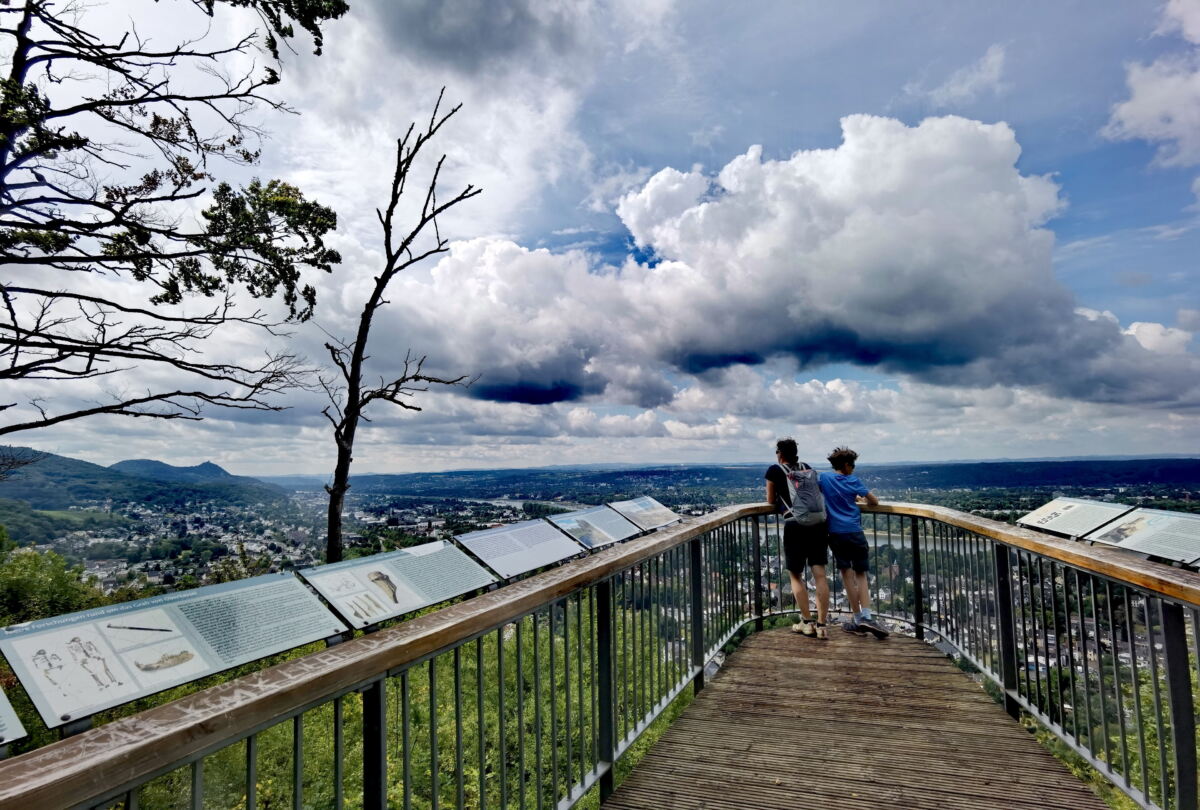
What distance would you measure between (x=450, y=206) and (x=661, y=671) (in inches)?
528

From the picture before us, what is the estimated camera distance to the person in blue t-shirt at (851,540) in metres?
5.46

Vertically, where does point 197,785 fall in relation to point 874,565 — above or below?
above

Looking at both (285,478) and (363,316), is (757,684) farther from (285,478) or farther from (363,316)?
(285,478)

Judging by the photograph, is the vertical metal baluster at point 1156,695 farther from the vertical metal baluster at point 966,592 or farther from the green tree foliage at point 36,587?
the green tree foliage at point 36,587

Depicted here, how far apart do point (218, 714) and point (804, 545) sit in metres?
5.16

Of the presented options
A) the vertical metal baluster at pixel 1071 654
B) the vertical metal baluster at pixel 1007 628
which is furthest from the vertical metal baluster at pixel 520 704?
the vertical metal baluster at pixel 1007 628

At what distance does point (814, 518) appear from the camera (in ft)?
17.7

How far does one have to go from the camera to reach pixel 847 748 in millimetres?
3367

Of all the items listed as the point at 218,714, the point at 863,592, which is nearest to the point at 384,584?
the point at 218,714

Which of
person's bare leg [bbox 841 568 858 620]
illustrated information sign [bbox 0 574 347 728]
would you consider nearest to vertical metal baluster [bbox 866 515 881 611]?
person's bare leg [bbox 841 568 858 620]

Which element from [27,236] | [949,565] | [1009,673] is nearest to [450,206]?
[27,236]

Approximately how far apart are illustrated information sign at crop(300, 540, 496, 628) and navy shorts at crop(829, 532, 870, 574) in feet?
13.9

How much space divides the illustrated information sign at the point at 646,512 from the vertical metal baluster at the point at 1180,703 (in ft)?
8.03

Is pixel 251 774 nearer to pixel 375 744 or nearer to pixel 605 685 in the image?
pixel 375 744
